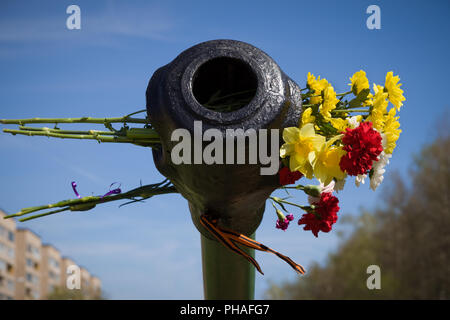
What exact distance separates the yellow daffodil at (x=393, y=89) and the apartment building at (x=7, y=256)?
2829 cm

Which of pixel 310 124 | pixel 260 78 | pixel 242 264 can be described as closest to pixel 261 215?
pixel 242 264

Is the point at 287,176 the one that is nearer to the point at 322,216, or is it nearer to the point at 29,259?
the point at 322,216

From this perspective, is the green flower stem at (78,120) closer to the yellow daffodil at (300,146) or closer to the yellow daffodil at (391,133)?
the yellow daffodil at (300,146)

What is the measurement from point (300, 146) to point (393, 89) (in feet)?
1.76

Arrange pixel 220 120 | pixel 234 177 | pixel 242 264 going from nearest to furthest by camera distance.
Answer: pixel 220 120 → pixel 234 177 → pixel 242 264

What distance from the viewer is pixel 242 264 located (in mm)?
2090

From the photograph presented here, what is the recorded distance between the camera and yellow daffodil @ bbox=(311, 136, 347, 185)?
154 cm

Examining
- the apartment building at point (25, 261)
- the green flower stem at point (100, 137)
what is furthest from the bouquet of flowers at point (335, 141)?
the apartment building at point (25, 261)

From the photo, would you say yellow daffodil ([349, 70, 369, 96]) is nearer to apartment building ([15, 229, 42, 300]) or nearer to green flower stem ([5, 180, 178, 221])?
green flower stem ([5, 180, 178, 221])

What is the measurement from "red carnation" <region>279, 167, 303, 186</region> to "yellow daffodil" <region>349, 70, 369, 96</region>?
1.42 ft

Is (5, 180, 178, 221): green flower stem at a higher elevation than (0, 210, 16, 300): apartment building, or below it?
below

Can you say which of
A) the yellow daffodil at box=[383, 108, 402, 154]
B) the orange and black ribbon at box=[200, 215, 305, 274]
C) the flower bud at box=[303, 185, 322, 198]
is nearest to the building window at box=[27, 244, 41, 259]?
the flower bud at box=[303, 185, 322, 198]

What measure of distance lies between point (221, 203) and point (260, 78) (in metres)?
0.38
